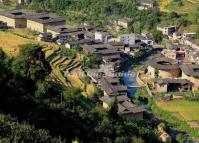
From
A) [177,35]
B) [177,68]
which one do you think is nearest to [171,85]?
[177,68]

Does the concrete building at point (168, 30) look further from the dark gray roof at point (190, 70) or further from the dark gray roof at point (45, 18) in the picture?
the dark gray roof at point (190, 70)

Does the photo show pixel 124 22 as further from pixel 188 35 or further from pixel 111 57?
pixel 111 57

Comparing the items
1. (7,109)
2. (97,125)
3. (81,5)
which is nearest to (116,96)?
(97,125)

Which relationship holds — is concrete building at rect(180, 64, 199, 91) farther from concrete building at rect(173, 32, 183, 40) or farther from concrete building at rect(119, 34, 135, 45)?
concrete building at rect(173, 32, 183, 40)

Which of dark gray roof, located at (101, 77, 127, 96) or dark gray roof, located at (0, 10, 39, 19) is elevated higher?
dark gray roof, located at (0, 10, 39, 19)

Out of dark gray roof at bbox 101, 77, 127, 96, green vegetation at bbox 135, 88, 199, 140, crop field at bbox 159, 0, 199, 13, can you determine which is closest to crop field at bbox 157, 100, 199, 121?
green vegetation at bbox 135, 88, 199, 140

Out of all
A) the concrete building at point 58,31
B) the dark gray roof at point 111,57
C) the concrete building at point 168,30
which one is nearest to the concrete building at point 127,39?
the concrete building at point 58,31

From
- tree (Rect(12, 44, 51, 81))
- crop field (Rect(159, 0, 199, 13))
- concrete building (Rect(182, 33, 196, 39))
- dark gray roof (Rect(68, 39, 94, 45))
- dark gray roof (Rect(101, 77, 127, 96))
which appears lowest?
dark gray roof (Rect(101, 77, 127, 96))
